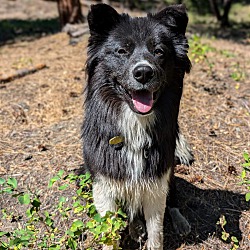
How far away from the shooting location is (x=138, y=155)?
269cm

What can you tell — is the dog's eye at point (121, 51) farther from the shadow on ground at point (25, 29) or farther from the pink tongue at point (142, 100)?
the shadow on ground at point (25, 29)

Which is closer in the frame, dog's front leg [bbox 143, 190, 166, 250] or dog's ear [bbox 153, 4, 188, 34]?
dog's ear [bbox 153, 4, 188, 34]

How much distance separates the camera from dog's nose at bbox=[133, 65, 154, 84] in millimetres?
2418

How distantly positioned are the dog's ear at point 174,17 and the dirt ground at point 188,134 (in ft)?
5.23

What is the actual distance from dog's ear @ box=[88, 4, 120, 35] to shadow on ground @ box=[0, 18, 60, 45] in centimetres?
704

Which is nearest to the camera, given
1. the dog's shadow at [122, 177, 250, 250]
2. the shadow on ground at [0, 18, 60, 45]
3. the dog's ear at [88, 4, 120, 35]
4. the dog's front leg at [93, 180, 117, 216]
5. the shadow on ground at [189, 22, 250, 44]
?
the dog's ear at [88, 4, 120, 35]

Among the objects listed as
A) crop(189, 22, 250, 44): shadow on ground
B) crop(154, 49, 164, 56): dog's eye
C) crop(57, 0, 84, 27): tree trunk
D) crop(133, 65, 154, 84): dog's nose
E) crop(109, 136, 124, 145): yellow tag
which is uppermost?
crop(154, 49, 164, 56): dog's eye

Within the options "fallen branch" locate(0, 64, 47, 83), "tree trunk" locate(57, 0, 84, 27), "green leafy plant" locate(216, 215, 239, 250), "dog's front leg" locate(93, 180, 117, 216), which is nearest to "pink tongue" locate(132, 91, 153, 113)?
"dog's front leg" locate(93, 180, 117, 216)

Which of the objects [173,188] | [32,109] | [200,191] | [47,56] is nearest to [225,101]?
[200,191]

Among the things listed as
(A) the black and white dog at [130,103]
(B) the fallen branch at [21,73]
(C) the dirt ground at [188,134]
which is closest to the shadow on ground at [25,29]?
(C) the dirt ground at [188,134]

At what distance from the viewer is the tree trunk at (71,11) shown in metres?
8.52

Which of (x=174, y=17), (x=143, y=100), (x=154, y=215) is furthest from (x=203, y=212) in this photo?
(x=174, y=17)

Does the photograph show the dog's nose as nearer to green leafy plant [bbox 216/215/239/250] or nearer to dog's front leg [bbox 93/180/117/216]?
dog's front leg [bbox 93/180/117/216]

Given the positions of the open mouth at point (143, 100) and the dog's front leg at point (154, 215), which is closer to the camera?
the open mouth at point (143, 100)
